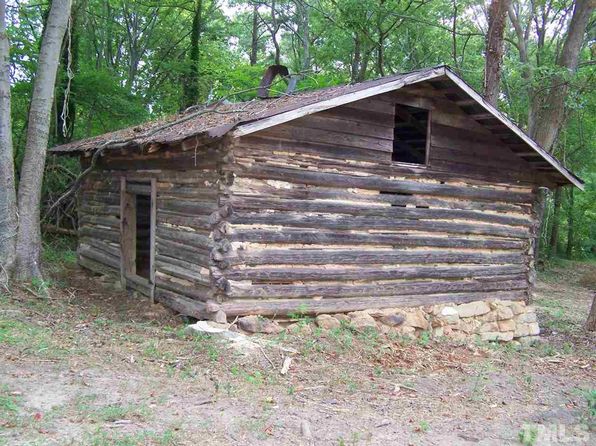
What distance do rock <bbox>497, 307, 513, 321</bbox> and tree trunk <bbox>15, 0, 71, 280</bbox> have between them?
8.34 metres

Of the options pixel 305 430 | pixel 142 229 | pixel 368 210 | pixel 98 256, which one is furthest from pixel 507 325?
pixel 98 256

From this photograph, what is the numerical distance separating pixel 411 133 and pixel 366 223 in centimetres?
308

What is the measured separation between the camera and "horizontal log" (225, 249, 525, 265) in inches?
310

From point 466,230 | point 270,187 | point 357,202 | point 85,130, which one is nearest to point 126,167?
point 270,187

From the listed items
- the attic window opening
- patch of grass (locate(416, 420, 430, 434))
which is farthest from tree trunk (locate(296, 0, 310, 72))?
patch of grass (locate(416, 420, 430, 434))

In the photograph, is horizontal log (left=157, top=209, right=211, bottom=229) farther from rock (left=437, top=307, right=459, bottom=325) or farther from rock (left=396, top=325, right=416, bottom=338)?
rock (left=437, top=307, right=459, bottom=325)

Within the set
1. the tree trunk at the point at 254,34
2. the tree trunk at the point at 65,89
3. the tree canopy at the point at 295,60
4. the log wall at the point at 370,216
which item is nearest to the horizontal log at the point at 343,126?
the log wall at the point at 370,216

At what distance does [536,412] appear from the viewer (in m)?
6.43

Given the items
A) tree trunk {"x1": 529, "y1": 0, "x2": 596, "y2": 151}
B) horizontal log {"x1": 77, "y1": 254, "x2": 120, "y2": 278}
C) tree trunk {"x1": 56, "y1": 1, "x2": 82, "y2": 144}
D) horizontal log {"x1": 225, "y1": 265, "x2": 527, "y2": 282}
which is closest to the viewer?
horizontal log {"x1": 225, "y1": 265, "x2": 527, "y2": 282}

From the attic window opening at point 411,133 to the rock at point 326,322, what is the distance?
351cm

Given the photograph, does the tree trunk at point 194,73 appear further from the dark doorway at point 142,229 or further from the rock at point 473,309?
the rock at point 473,309

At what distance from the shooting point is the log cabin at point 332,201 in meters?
7.77

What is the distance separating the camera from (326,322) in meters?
8.40

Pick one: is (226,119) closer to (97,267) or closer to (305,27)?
(97,267)
